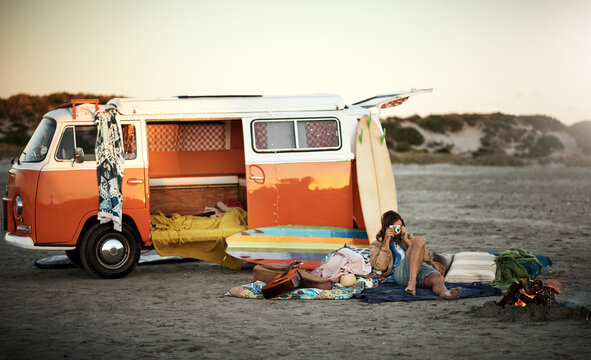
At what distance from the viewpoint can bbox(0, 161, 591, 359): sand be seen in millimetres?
6648

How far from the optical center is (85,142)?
411 inches

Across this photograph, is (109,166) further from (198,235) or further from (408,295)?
(408,295)

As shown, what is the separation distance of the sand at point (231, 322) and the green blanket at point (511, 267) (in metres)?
0.52

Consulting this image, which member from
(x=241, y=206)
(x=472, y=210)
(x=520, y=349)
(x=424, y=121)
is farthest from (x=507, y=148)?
(x=520, y=349)

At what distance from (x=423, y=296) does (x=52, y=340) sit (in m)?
4.21

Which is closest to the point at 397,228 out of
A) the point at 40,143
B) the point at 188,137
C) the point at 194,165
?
the point at 194,165

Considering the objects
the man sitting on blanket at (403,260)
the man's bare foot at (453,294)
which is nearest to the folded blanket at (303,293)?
the man sitting on blanket at (403,260)

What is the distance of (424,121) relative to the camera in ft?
255

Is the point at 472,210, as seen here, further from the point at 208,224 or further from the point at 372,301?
the point at 372,301

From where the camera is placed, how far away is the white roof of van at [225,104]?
10570 mm

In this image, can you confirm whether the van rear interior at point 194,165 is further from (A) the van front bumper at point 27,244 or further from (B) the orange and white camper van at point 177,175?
(A) the van front bumper at point 27,244

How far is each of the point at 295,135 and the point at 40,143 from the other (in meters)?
3.65

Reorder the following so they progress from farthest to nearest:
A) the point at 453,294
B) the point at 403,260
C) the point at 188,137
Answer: the point at 188,137 → the point at 403,260 → the point at 453,294

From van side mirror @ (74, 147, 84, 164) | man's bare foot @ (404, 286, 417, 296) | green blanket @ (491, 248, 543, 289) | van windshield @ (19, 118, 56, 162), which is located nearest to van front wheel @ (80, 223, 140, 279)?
van side mirror @ (74, 147, 84, 164)
